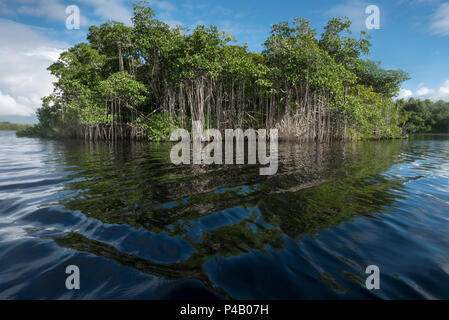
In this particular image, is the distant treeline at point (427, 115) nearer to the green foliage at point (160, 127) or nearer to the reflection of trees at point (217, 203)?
the green foliage at point (160, 127)

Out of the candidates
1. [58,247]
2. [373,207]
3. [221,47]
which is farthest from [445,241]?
[221,47]

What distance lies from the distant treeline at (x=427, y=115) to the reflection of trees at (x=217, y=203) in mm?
53118

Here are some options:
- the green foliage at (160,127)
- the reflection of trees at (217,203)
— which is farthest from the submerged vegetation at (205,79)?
the reflection of trees at (217,203)

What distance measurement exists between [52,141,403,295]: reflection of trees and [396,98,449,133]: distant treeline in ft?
174

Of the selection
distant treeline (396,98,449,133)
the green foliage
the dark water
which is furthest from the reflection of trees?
distant treeline (396,98,449,133)

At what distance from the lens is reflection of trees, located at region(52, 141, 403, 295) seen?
2.30 meters

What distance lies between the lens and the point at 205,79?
59.6 feet

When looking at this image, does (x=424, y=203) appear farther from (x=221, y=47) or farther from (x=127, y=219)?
(x=221, y=47)

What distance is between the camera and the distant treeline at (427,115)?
45.8 metres

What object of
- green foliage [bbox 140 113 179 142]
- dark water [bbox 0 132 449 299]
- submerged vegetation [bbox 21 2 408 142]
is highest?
submerged vegetation [bbox 21 2 408 142]

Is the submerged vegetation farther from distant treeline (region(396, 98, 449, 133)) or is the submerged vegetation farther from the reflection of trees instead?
distant treeline (region(396, 98, 449, 133))

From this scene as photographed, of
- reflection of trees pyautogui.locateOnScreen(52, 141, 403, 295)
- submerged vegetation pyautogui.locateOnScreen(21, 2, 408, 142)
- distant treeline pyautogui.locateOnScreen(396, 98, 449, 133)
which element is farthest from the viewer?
distant treeline pyautogui.locateOnScreen(396, 98, 449, 133)

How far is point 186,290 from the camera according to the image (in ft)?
5.52

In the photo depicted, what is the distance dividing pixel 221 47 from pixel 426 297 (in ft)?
56.4
